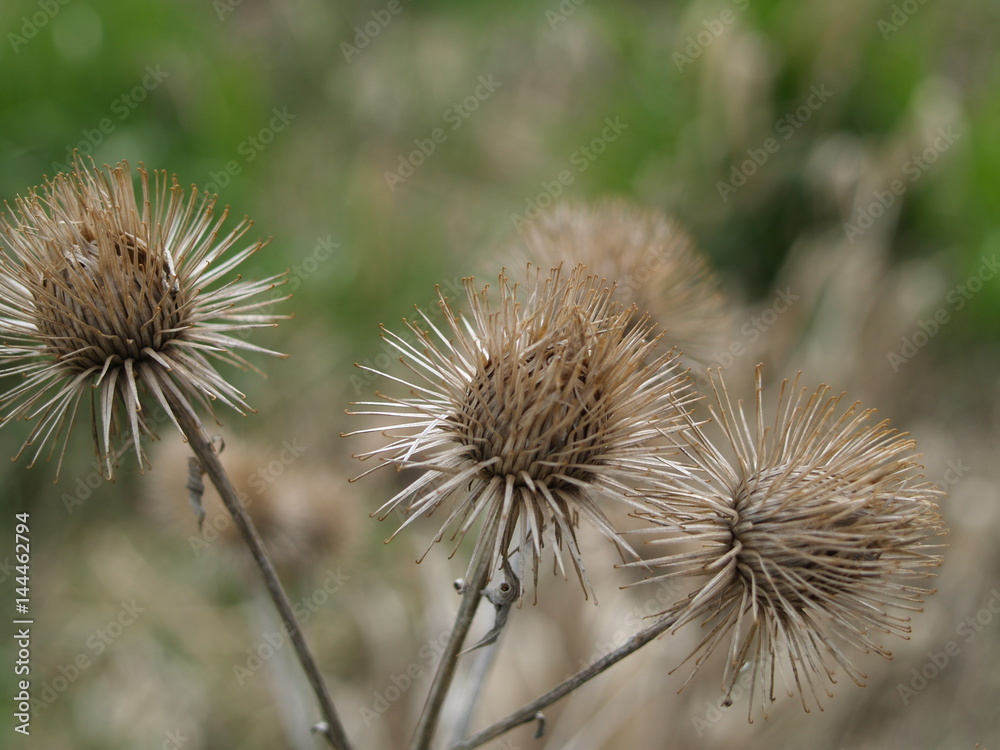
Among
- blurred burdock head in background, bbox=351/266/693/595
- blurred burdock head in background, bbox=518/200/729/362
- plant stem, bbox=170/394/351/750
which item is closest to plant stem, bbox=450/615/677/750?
blurred burdock head in background, bbox=351/266/693/595

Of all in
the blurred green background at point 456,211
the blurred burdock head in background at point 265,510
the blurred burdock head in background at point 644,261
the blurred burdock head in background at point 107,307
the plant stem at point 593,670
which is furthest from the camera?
the blurred green background at point 456,211

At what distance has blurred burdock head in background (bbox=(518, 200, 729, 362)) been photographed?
234 cm

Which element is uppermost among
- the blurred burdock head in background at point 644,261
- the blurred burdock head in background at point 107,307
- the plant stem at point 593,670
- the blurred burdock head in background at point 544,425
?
the blurred burdock head in background at point 107,307

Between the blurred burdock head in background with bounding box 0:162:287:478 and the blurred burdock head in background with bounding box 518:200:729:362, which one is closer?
the blurred burdock head in background with bounding box 0:162:287:478

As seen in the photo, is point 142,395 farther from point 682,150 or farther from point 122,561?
point 682,150

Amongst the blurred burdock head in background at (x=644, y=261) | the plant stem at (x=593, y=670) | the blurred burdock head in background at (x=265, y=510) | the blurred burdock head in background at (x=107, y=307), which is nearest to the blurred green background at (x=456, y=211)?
the blurred burdock head in background at (x=265, y=510)

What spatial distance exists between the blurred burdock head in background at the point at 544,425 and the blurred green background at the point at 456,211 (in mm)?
1013

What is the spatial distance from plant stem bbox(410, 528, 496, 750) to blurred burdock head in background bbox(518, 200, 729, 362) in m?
0.95

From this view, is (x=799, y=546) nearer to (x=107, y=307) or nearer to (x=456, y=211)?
(x=107, y=307)

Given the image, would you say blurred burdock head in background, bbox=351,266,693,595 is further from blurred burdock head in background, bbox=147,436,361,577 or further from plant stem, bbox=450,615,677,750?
blurred burdock head in background, bbox=147,436,361,577

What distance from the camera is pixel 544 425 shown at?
1640mm

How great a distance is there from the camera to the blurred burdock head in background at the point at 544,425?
5.26ft

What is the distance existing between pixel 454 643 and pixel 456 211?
Answer: 223 inches

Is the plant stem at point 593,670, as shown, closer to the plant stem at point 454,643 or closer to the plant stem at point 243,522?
the plant stem at point 454,643
